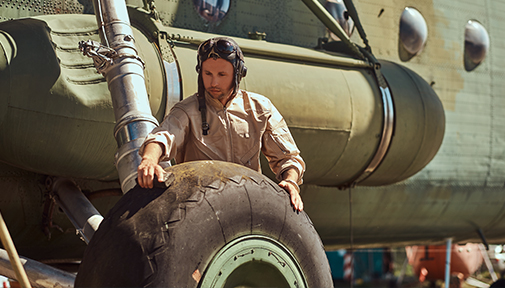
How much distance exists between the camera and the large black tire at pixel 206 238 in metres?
1.82

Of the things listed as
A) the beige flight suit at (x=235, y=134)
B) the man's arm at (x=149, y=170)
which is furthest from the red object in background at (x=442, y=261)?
the man's arm at (x=149, y=170)

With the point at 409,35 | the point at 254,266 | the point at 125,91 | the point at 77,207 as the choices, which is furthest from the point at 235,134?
the point at 409,35

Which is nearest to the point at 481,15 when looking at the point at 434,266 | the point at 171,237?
the point at 171,237

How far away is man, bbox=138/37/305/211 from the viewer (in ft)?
7.63

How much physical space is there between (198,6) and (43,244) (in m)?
2.07

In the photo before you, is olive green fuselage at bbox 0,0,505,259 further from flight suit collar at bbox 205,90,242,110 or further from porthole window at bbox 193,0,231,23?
flight suit collar at bbox 205,90,242,110

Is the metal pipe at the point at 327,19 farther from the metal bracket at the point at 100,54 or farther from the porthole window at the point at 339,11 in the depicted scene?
the metal bracket at the point at 100,54

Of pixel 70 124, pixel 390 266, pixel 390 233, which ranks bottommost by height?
pixel 390 266

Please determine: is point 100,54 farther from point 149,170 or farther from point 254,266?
point 254,266

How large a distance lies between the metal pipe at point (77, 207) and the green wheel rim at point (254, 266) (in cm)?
107

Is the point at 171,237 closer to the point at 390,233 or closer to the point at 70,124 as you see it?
the point at 70,124

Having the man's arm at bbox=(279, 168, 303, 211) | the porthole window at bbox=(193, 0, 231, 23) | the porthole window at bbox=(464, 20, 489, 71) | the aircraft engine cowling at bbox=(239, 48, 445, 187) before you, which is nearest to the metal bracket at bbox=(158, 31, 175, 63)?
the aircraft engine cowling at bbox=(239, 48, 445, 187)

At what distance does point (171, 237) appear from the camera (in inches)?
72.9

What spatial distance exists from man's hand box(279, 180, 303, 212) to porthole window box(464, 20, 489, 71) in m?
4.23
